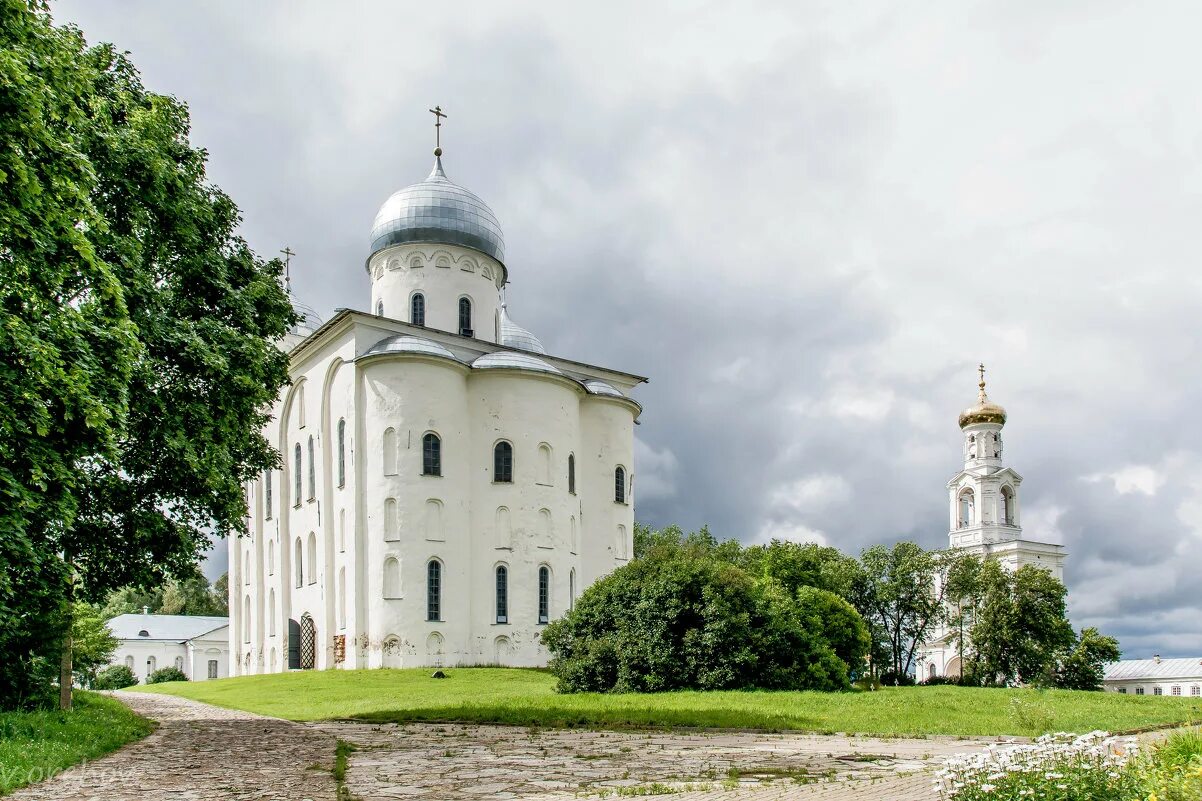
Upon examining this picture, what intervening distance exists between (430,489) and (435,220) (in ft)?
39.5

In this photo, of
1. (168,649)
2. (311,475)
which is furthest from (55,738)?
(168,649)

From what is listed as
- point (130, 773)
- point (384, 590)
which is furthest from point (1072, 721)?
point (384, 590)

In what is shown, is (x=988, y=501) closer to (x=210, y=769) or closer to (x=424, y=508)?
(x=424, y=508)

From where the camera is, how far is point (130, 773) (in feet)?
33.6

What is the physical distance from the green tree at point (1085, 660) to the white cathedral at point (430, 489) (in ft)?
73.8

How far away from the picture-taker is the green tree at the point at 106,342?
39.1ft

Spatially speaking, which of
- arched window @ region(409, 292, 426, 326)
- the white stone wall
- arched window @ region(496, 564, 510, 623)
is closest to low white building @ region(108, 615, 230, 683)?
the white stone wall

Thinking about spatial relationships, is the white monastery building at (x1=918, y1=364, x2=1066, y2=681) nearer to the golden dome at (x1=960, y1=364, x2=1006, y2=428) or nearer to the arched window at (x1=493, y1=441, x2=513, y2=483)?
the golden dome at (x1=960, y1=364, x2=1006, y2=428)

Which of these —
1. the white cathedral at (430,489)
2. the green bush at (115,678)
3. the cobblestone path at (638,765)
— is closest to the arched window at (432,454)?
the white cathedral at (430,489)

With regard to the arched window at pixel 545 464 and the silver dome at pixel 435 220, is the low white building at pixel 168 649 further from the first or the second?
the arched window at pixel 545 464

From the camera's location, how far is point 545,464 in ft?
115

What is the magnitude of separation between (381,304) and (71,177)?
89.9 feet

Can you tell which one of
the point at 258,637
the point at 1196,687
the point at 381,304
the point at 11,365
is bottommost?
the point at 1196,687

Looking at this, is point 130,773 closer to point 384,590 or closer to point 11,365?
point 11,365
